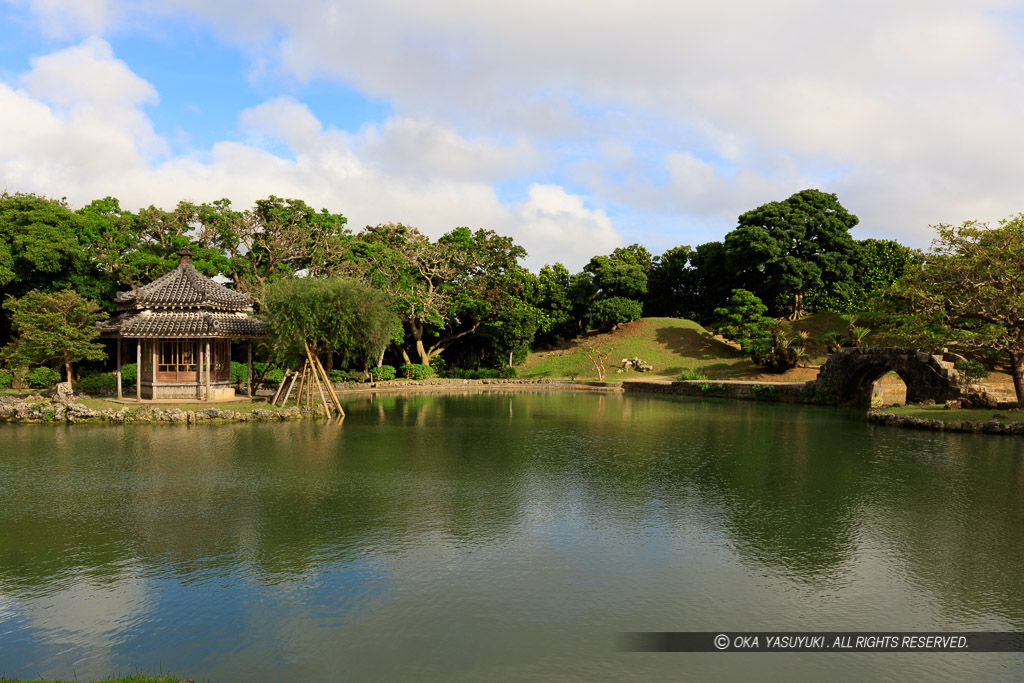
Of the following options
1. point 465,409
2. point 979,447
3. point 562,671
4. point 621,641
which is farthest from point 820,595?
point 465,409

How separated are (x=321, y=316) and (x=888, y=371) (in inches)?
1142

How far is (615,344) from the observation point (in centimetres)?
6112

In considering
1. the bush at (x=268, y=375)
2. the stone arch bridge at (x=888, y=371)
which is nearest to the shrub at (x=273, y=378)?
the bush at (x=268, y=375)

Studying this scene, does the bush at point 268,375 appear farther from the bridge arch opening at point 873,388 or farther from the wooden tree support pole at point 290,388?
the bridge arch opening at point 873,388

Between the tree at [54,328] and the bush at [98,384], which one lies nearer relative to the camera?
the tree at [54,328]

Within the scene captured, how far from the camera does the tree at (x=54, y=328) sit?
31.7 meters

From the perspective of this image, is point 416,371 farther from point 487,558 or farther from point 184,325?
point 487,558

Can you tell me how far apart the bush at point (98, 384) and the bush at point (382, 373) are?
654 inches

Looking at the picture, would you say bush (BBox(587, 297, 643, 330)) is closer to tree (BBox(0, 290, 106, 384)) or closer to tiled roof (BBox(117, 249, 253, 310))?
tiled roof (BBox(117, 249, 253, 310))

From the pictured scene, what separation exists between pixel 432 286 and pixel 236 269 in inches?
557

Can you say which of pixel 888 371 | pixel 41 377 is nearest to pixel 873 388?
pixel 888 371

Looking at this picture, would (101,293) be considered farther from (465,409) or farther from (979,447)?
(979,447)

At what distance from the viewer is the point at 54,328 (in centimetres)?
3209

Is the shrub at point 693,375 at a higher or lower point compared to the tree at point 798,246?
lower
